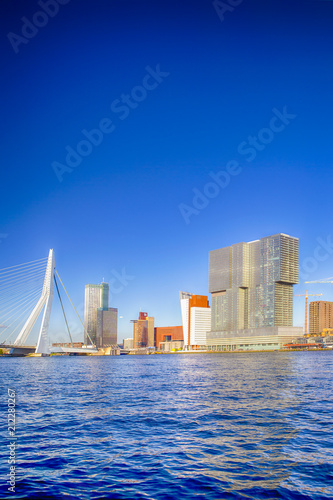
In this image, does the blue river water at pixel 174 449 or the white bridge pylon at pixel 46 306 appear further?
the white bridge pylon at pixel 46 306

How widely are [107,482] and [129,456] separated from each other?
3411mm

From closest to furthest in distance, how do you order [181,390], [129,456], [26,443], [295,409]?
[129,456] < [26,443] < [295,409] < [181,390]

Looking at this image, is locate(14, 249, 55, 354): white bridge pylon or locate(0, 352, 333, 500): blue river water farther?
locate(14, 249, 55, 354): white bridge pylon

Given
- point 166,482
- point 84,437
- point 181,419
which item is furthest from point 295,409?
point 166,482

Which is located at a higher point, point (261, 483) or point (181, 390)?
point (261, 483)

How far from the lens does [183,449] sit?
1906 cm

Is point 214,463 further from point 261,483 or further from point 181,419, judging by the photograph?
point 181,419

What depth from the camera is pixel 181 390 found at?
1677 inches

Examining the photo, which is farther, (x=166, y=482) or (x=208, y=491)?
(x=166, y=482)

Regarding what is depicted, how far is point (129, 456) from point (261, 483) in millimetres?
5929

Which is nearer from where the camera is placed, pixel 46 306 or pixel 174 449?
pixel 174 449

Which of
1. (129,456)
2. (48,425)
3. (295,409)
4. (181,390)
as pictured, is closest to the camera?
(129,456)

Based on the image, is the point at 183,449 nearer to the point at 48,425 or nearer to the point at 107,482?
the point at 107,482

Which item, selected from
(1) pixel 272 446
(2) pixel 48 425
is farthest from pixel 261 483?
(2) pixel 48 425
